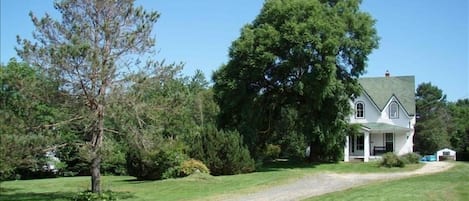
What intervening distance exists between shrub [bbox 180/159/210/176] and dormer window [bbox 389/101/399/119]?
26.4m

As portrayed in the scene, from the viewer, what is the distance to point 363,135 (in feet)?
151

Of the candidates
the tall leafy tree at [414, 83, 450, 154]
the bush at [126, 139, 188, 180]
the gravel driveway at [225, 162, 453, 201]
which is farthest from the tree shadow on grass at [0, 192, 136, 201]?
the tall leafy tree at [414, 83, 450, 154]

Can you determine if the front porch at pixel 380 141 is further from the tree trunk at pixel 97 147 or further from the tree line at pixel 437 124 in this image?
the tree trunk at pixel 97 147

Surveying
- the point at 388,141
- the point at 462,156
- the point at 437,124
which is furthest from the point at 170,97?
the point at 437,124

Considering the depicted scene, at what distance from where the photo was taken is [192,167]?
25.8 m

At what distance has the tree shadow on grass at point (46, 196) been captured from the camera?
1891 centimetres

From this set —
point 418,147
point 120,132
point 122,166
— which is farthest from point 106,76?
point 418,147

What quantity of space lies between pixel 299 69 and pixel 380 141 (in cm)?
1794

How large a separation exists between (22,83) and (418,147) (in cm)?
5125

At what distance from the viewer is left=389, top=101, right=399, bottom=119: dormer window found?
47719 millimetres

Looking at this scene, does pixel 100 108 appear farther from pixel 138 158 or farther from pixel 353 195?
pixel 353 195

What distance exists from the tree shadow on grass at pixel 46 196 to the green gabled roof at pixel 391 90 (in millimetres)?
33112

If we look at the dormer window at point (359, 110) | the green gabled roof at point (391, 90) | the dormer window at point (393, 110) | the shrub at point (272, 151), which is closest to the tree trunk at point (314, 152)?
the shrub at point (272, 151)

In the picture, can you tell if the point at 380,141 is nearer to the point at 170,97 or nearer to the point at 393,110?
the point at 393,110
